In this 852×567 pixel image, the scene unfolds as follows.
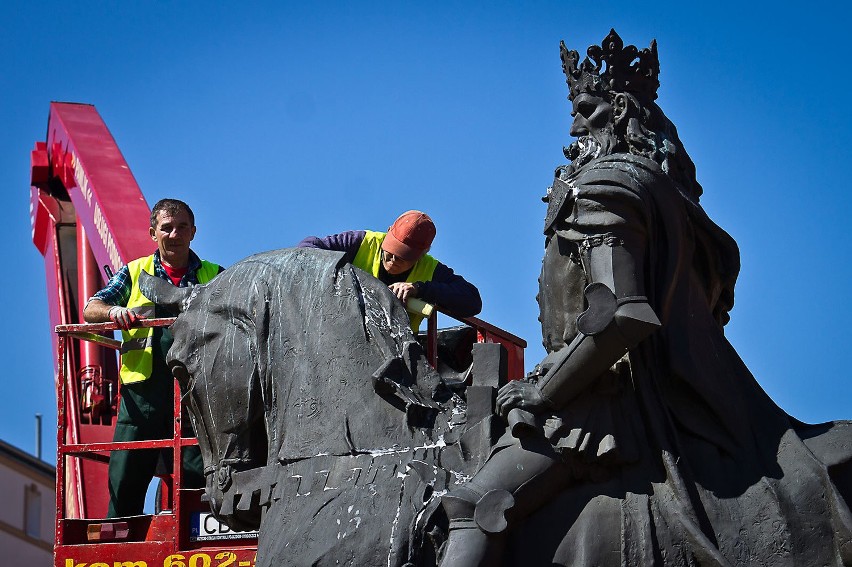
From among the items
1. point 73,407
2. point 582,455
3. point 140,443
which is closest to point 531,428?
point 582,455

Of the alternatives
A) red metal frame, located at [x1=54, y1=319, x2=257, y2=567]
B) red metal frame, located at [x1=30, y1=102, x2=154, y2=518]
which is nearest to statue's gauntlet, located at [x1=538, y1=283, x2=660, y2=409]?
red metal frame, located at [x1=54, y1=319, x2=257, y2=567]

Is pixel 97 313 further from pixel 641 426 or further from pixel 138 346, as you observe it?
pixel 641 426

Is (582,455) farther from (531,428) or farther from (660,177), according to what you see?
(660,177)

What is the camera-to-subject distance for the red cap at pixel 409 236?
27.8ft

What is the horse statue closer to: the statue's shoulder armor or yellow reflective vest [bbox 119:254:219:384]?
the statue's shoulder armor

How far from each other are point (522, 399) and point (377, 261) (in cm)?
272

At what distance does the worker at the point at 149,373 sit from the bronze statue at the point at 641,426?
3609 mm

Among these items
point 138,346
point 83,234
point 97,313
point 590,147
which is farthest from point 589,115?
point 83,234

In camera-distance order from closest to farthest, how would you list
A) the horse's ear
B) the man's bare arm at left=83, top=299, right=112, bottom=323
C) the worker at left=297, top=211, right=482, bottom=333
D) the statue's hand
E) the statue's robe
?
the statue's robe
the statue's hand
the horse's ear
the worker at left=297, top=211, right=482, bottom=333
the man's bare arm at left=83, top=299, right=112, bottom=323

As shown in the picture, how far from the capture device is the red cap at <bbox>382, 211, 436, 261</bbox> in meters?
8.46

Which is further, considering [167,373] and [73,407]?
[73,407]

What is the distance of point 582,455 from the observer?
6113 millimetres

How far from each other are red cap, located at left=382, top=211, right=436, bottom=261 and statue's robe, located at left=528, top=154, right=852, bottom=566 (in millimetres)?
1999

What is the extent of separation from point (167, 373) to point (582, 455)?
4.20 m
